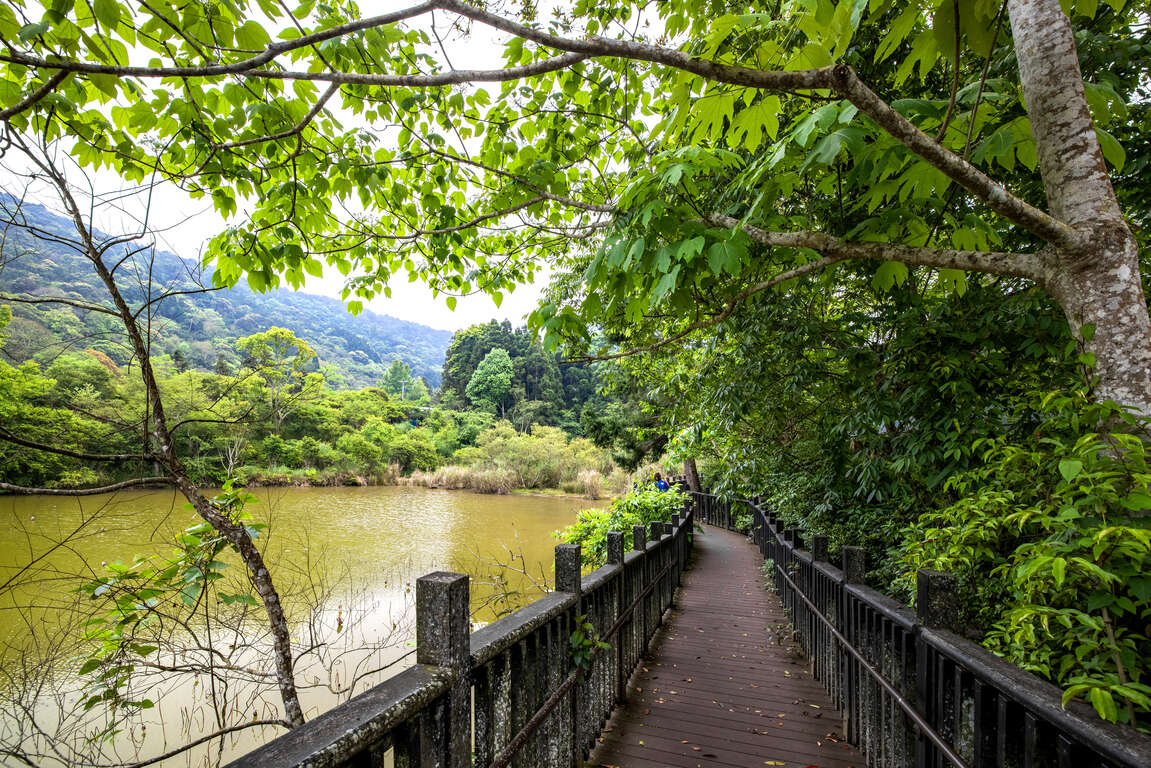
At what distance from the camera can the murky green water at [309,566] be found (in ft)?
13.9

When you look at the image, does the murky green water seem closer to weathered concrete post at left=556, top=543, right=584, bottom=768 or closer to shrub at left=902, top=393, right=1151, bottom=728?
weathered concrete post at left=556, top=543, right=584, bottom=768

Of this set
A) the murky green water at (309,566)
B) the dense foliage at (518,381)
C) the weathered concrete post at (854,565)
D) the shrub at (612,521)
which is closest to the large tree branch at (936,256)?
the weathered concrete post at (854,565)

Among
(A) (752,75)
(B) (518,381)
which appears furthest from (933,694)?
(B) (518,381)

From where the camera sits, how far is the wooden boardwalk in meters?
2.94

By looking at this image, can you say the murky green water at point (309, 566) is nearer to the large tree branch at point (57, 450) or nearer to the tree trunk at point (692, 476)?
the large tree branch at point (57, 450)

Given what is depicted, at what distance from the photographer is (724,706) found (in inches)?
142

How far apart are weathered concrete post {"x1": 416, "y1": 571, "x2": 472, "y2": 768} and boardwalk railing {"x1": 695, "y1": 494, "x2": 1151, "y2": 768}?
1.59 m

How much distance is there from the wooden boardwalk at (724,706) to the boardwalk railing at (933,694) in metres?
0.30

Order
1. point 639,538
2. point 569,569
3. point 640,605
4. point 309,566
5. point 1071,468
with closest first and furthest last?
1. point 1071,468
2. point 569,569
3. point 640,605
4. point 639,538
5. point 309,566

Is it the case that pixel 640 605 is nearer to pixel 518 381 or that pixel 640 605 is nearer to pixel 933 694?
pixel 933 694

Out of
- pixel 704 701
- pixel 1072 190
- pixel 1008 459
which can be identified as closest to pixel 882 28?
pixel 1072 190

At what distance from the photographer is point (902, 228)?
2576 mm

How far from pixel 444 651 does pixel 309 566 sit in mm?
3962

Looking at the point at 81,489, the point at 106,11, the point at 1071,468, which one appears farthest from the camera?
the point at 81,489
